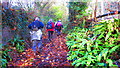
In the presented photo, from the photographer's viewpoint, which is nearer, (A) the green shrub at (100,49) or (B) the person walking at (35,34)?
(A) the green shrub at (100,49)

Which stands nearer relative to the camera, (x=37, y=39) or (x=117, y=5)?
(x=37, y=39)

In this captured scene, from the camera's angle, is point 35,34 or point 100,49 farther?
point 35,34

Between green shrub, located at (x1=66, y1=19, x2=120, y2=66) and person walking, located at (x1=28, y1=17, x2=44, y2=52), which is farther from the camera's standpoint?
person walking, located at (x1=28, y1=17, x2=44, y2=52)

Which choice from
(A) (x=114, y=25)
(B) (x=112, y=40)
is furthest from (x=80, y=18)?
(B) (x=112, y=40)

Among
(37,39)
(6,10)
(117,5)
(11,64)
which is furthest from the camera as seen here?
(117,5)

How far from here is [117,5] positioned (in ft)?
29.5

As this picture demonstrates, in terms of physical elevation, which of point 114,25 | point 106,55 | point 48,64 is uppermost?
point 114,25

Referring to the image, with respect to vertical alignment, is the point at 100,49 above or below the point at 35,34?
below

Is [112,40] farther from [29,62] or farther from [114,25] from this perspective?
[29,62]

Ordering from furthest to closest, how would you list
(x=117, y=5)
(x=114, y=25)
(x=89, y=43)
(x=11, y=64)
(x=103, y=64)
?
(x=117, y=5) → (x=114, y=25) → (x=89, y=43) → (x=11, y=64) → (x=103, y=64)

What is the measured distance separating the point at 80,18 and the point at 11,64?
20.6 ft

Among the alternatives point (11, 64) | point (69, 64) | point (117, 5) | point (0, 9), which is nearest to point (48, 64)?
point (69, 64)

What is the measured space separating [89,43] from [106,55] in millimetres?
1006

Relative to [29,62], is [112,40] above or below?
above
